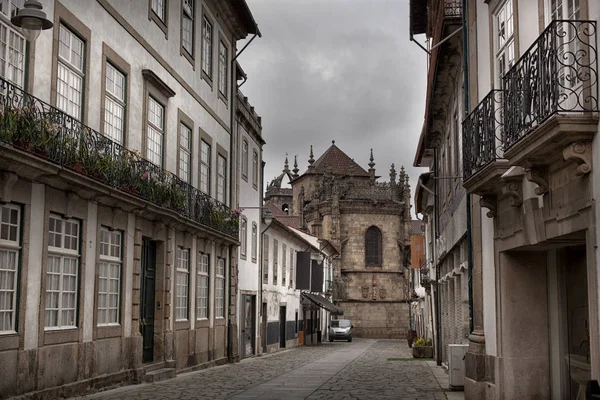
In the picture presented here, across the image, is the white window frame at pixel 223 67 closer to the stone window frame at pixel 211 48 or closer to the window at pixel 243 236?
the stone window frame at pixel 211 48

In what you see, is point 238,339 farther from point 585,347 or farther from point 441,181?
point 585,347

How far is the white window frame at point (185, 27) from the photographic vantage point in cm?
2084

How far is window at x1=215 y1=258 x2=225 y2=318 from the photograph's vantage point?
24.5 m

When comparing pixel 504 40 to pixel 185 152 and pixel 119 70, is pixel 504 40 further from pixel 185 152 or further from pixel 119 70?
pixel 185 152

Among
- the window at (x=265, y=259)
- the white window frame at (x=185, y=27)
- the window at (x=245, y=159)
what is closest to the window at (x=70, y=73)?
the white window frame at (x=185, y=27)

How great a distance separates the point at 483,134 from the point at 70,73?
280 inches

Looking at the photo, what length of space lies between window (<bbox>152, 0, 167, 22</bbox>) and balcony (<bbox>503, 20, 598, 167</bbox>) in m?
11.6

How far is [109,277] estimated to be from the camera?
15.8 meters

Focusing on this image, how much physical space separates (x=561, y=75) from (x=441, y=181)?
1495 centimetres

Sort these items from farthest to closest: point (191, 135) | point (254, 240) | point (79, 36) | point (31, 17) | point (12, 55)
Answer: point (254, 240)
point (191, 135)
point (79, 36)
point (12, 55)
point (31, 17)

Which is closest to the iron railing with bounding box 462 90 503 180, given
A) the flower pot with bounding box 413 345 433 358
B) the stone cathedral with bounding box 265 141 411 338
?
the flower pot with bounding box 413 345 433 358

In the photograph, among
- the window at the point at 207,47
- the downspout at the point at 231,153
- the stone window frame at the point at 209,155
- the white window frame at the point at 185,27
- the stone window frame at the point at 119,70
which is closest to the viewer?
the stone window frame at the point at 119,70

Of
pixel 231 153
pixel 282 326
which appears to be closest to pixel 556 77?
pixel 231 153

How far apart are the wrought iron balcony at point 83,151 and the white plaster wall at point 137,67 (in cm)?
53
